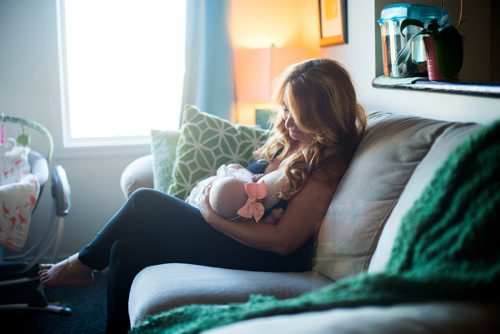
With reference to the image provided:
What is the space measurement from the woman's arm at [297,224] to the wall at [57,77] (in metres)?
0.82

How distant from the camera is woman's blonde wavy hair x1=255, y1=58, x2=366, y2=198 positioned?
1.90m

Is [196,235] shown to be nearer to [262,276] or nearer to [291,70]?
[262,276]

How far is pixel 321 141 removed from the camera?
1.93 metres

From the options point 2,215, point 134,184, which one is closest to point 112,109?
point 134,184

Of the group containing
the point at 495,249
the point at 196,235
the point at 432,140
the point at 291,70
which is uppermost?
the point at 291,70

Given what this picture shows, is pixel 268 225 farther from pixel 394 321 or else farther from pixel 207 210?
pixel 394 321

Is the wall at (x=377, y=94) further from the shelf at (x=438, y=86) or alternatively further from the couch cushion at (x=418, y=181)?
the couch cushion at (x=418, y=181)

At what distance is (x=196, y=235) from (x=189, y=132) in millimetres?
738

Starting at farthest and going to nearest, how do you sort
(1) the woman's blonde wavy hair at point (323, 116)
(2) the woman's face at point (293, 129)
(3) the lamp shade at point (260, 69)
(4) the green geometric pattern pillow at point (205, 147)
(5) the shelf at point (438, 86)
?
(3) the lamp shade at point (260, 69)
(4) the green geometric pattern pillow at point (205, 147)
(2) the woman's face at point (293, 129)
(1) the woman's blonde wavy hair at point (323, 116)
(5) the shelf at point (438, 86)

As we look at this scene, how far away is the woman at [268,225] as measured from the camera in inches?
73.1

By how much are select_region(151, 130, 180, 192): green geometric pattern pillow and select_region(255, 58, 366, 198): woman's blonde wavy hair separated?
0.78 meters

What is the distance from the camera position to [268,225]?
1875 mm

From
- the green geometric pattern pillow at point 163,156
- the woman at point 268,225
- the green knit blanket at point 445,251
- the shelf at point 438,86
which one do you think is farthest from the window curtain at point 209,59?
the green knit blanket at point 445,251

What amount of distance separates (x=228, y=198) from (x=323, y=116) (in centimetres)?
41
